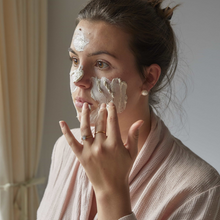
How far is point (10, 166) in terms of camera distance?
4.91 feet

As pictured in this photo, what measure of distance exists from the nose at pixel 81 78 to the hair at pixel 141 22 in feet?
0.52

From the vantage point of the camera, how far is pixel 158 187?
2.74 feet

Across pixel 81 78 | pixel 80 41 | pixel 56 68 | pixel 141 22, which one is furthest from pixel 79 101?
pixel 56 68

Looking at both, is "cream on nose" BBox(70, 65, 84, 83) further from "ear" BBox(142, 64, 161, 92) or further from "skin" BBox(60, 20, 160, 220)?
"ear" BBox(142, 64, 161, 92)

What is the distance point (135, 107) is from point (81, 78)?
0.20 m

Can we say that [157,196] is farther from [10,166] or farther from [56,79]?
[56,79]

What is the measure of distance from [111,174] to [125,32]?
0.43 meters

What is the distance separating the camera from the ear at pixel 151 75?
90 cm

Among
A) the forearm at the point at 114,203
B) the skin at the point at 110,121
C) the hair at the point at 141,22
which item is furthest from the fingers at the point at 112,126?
the hair at the point at 141,22

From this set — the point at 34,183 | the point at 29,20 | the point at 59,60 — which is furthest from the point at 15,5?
the point at 34,183

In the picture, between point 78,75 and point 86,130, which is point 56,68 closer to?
point 78,75

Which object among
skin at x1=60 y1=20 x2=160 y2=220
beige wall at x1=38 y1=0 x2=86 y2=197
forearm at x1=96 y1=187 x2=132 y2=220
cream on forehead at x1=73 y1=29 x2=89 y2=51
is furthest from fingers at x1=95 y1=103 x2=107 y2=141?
beige wall at x1=38 y1=0 x2=86 y2=197

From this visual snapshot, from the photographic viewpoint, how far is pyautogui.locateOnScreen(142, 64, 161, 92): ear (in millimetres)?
898

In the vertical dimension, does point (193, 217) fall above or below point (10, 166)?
below
